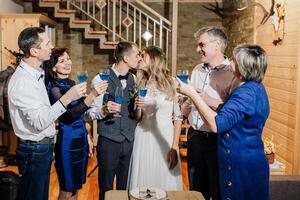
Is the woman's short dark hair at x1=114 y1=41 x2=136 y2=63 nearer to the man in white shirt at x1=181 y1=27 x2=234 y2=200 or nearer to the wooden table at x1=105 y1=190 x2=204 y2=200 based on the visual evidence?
the man in white shirt at x1=181 y1=27 x2=234 y2=200

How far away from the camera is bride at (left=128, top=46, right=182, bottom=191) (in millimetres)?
3268

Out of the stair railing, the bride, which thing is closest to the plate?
the bride

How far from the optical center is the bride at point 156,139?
3.27 metres

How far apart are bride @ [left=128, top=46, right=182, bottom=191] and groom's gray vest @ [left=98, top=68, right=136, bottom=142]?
0.27 feet

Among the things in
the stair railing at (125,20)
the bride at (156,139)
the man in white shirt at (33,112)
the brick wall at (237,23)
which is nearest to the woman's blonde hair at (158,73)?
the bride at (156,139)

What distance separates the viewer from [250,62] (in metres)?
2.23

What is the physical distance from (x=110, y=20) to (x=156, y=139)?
482cm

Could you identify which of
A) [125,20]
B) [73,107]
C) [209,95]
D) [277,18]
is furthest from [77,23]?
[209,95]

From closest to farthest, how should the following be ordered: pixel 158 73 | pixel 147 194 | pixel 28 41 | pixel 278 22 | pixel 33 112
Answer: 1. pixel 147 194
2. pixel 33 112
3. pixel 28 41
4. pixel 158 73
5. pixel 278 22

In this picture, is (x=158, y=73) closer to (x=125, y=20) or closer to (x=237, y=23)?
(x=237, y=23)

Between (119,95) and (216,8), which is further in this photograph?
(216,8)

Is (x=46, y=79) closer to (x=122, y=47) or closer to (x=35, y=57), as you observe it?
(x=35, y=57)

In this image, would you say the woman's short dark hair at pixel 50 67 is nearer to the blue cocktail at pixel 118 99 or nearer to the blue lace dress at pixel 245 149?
the blue cocktail at pixel 118 99

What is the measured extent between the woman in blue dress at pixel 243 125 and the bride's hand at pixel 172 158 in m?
0.88
